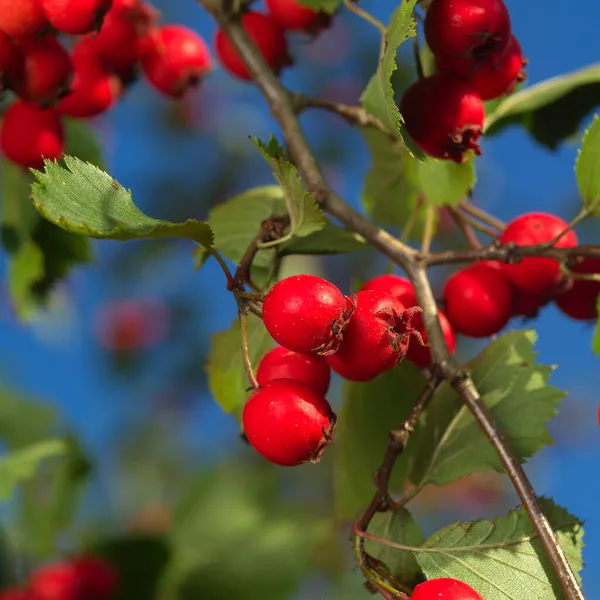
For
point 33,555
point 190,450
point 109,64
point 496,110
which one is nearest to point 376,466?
point 496,110

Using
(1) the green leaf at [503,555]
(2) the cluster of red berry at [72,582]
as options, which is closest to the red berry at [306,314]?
(1) the green leaf at [503,555]

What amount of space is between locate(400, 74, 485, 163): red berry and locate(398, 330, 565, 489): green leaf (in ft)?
1.00

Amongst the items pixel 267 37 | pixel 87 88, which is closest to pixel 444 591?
pixel 87 88

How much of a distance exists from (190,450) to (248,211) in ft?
8.94

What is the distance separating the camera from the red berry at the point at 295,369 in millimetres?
1033

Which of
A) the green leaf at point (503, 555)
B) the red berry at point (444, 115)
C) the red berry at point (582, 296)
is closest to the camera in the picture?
the green leaf at point (503, 555)

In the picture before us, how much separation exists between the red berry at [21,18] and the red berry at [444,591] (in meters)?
0.93

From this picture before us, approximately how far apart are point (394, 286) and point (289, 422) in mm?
376

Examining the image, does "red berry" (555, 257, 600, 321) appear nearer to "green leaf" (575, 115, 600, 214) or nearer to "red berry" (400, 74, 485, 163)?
"green leaf" (575, 115, 600, 214)

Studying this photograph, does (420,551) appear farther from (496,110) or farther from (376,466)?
(496,110)

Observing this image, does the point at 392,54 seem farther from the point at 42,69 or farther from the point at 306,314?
the point at 42,69

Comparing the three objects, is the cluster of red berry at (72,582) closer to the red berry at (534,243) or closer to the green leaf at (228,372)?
the green leaf at (228,372)

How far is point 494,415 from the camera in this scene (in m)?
1.18

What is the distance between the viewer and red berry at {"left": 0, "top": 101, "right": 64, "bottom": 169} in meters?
1.40
